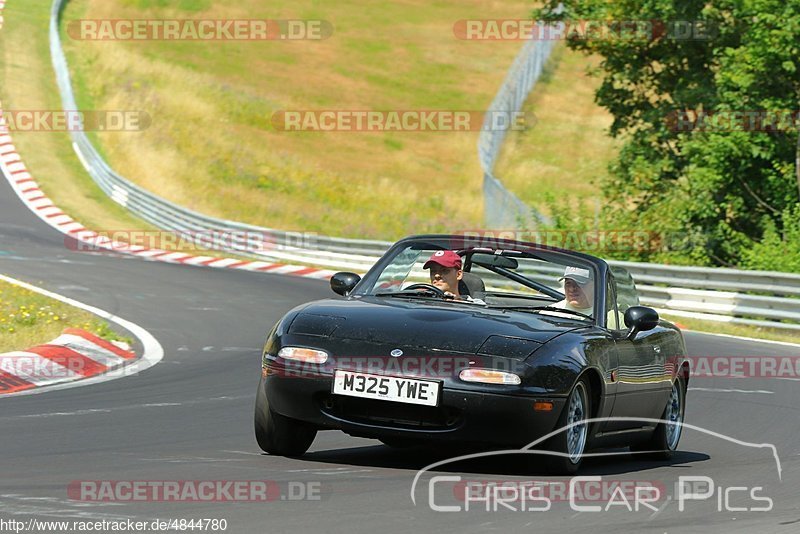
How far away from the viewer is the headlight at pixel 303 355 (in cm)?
771

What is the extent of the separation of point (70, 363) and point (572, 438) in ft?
20.2

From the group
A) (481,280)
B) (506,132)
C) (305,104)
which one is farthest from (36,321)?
(305,104)

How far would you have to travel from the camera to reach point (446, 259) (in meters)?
8.90

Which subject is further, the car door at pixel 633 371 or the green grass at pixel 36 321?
the green grass at pixel 36 321

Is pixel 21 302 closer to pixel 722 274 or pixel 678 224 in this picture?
pixel 722 274

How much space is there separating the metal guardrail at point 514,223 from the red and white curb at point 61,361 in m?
10.9

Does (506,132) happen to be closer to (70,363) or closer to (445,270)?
(70,363)

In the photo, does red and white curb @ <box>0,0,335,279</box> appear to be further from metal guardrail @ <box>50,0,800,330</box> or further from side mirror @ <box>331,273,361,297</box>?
side mirror @ <box>331,273,361,297</box>

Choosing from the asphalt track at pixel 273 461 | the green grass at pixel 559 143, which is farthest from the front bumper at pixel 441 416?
the green grass at pixel 559 143

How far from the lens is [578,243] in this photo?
3017 cm

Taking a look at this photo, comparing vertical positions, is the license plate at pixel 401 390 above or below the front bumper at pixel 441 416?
above

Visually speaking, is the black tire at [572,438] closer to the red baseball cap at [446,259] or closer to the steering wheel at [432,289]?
the steering wheel at [432,289]

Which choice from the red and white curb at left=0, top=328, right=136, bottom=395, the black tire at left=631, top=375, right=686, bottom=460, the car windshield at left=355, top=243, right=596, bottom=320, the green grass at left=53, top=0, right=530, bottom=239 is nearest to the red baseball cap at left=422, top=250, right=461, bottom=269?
the car windshield at left=355, top=243, right=596, bottom=320

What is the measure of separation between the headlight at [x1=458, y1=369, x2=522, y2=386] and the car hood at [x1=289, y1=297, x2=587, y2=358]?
0.36ft
